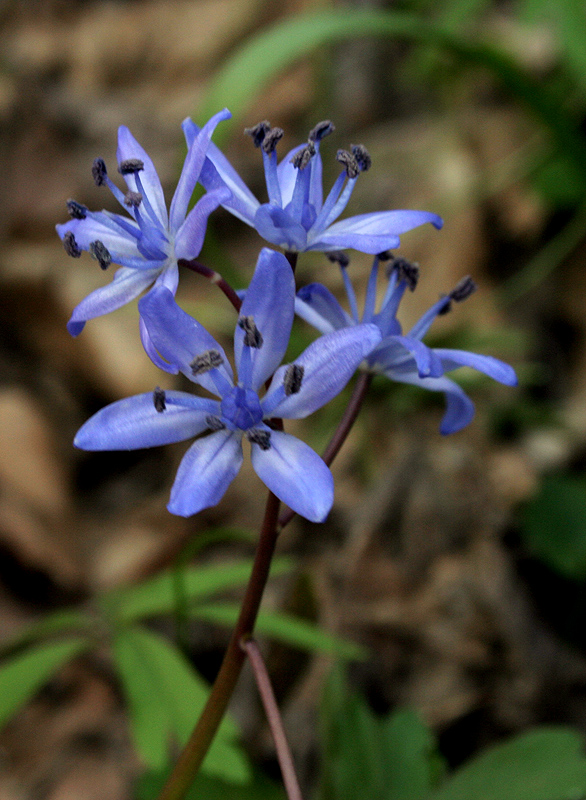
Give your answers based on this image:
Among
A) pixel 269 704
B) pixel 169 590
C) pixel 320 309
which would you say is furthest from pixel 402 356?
pixel 169 590

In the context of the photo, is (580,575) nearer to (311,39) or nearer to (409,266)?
(409,266)

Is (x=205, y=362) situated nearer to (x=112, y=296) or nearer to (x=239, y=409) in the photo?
(x=239, y=409)

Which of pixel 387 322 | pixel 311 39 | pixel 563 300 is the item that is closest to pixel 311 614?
pixel 387 322

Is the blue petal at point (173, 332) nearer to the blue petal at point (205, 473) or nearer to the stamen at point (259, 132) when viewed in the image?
the blue petal at point (205, 473)

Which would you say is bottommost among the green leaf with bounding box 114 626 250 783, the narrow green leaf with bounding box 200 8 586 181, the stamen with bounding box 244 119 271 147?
the green leaf with bounding box 114 626 250 783

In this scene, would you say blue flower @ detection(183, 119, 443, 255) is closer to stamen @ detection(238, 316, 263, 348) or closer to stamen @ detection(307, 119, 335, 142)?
stamen @ detection(307, 119, 335, 142)

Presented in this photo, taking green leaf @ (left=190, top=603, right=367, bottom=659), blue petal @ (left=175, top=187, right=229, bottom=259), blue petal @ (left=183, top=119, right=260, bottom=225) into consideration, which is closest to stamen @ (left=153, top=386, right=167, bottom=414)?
blue petal @ (left=175, top=187, right=229, bottom=259)

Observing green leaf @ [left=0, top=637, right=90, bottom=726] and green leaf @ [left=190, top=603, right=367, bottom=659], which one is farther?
green leaf @ [left=190, top=603, right=367, bottom=659]

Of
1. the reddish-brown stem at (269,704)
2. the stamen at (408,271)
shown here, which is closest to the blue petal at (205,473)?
the reddish-brown stem at (269,704)
